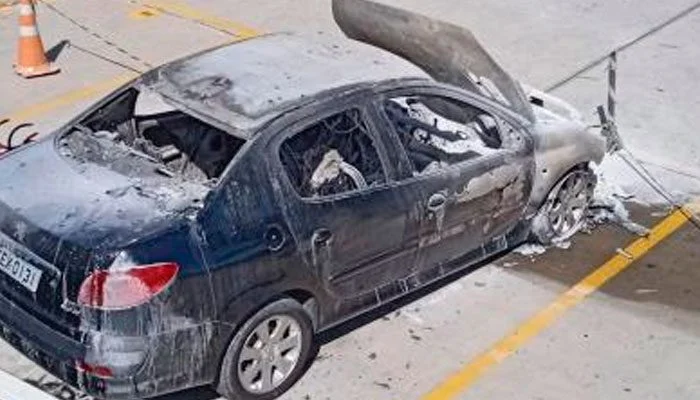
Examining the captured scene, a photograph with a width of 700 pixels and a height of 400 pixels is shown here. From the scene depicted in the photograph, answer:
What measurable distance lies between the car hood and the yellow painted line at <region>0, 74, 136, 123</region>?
3650 millimetres

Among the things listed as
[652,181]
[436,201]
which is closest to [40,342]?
[436,201]

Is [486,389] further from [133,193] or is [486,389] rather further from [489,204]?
[133,193]

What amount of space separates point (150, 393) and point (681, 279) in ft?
12.5

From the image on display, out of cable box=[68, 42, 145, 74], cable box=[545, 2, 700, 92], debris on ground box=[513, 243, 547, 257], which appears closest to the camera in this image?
debris on ground box=[513, 243, 547, 257]

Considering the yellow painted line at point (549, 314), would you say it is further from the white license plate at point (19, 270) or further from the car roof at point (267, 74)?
the white license plate at point (19, 270)

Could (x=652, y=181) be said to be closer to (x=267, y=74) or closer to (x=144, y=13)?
(x=267, y=74)

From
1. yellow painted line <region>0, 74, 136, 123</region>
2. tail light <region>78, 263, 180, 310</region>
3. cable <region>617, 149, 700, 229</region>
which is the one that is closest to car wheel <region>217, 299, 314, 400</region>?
tail light <region>78, 263, 180, 310</region>

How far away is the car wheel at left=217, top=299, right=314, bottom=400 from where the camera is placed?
5699 mm

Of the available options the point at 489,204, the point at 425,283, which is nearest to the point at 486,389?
the point at 425,283

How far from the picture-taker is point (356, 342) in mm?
6645

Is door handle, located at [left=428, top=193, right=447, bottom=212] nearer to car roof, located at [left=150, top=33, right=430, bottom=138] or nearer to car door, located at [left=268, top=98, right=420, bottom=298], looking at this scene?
car door, located at [left=268, top=98, right=420, bottom=298]

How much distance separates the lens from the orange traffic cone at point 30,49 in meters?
10.3

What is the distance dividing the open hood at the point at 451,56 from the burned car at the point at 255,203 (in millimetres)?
16

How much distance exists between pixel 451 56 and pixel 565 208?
4.55ft
